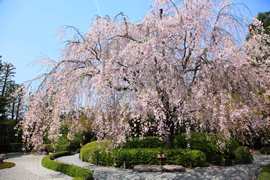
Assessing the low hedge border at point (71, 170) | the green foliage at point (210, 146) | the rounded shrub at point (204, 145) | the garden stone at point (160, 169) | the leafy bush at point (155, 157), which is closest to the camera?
the low hedge border at point (71, 170)

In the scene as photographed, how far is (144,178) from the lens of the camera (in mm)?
7145

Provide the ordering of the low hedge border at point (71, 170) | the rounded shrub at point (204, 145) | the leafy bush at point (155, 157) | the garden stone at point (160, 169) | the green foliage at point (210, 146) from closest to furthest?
the low hedge border at point (71, 170)
the garden stone at point (160, 169)
the leafy bush at point (155, 157)
the green foliage at point (210, 146)
the rounded shrub at point (204, 145)

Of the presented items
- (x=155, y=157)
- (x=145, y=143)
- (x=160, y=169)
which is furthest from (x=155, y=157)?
(x=145, y=143)

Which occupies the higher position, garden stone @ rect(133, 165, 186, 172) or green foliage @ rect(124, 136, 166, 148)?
green foliage @ rect(124, 136, 166, 148)

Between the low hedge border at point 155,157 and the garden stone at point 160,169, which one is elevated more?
the low hedge border at point 155,157

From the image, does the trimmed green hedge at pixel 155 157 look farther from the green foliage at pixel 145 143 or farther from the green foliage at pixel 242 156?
the green foliage at pixel 145 143

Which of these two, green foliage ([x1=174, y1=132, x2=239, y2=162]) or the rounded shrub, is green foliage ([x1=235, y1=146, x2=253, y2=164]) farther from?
the rounded shrub

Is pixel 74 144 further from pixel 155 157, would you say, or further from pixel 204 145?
pixel 204 145

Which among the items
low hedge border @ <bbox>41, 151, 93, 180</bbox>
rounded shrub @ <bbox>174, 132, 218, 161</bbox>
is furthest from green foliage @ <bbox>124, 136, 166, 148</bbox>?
low hedge border @ <bbox>41, 151, 93, 180</bbox>

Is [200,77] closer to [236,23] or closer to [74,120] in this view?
[236,23]

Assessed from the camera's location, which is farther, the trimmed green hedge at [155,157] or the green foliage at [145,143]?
the green foliage at [145,143]

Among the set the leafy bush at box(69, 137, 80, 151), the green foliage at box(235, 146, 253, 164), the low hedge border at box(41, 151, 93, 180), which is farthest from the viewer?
the leafy bush at box(69, 137, 80, 151)

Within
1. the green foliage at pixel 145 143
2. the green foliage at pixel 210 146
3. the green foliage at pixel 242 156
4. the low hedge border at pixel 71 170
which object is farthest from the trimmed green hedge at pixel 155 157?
the green foliage at pixel 145 143

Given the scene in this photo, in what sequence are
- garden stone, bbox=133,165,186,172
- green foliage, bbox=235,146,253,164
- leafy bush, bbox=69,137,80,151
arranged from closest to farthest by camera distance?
garden stone, bbox=133,165,186,172
green foliage, bbox=235,146,253,164
leafy bush, bbox=69,137,80,151
